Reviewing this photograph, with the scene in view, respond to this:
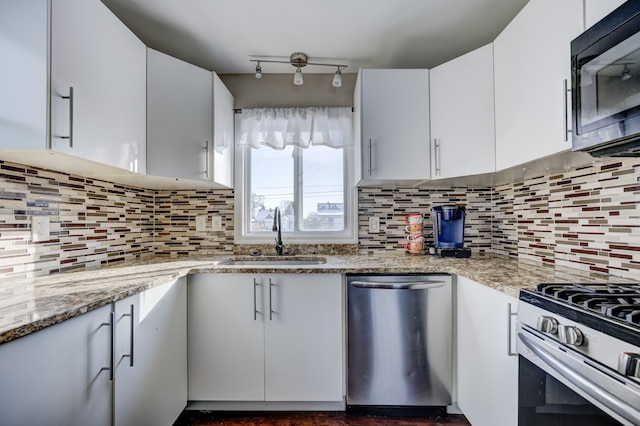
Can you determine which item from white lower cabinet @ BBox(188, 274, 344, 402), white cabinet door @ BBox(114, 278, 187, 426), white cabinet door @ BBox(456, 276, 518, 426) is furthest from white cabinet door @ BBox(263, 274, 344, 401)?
white cabinet door @ BBox(456, 276, 518, 426)

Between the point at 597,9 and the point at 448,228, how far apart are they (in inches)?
52.9

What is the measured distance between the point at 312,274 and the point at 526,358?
1.00 meters

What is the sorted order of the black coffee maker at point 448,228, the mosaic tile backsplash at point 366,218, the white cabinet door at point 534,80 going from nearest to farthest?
the white cabinet door at point 534,80 → the mosaic tile backsplash at point 366,218 → the black coffee maker at point 448,228

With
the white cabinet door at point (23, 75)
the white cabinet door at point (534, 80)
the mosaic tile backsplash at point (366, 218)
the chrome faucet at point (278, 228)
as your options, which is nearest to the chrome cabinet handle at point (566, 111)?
the white cabinet door at point (534, 80)

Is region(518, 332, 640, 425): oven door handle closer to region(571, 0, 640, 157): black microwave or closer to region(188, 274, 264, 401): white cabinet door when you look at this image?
region(571, 0, 640, 157): black microwave

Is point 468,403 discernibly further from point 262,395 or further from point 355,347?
point 262,395

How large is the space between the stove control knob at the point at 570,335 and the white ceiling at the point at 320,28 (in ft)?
5.22

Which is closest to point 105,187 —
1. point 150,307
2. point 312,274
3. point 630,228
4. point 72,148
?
point 72,148

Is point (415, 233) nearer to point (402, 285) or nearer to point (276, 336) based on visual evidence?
point (402, 285)

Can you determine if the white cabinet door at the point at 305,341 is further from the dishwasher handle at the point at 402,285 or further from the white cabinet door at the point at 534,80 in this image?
the white cabinet door at the point at 534,80

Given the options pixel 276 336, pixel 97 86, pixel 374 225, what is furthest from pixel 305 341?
pixel 97 86

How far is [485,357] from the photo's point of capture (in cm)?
137

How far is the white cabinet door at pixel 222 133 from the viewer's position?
196 cm

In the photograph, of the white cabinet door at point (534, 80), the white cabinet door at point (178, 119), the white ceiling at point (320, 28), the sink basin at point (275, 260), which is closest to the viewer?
the white cabinet door at point (534, 80)
